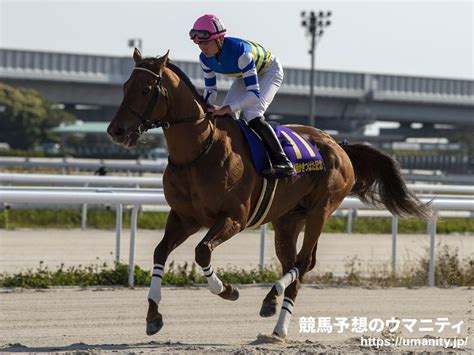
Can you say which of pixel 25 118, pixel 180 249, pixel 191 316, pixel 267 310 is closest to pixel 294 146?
pixel 267 310

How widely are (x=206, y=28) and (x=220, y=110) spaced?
1.55 ft

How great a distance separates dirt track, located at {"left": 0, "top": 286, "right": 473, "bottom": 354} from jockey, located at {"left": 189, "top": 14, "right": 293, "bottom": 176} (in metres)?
1.06

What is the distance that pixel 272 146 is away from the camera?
247 inches

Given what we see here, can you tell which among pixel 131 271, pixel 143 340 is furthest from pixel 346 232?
pixel 143 340

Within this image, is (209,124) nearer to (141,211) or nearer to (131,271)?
(131,271)

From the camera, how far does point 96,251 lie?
35.3 feet

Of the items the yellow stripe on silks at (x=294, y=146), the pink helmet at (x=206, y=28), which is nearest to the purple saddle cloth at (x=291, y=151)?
the yellow stripe on silks at (x=294, y=146)

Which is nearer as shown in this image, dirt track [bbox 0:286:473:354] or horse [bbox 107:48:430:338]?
horse [bbox 107:48:430:338]

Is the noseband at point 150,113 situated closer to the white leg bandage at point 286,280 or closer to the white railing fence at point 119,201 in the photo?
the white leg bandage at point 286,280

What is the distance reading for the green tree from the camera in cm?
5684

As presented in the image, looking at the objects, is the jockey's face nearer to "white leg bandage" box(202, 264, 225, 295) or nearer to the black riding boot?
the black riding boot

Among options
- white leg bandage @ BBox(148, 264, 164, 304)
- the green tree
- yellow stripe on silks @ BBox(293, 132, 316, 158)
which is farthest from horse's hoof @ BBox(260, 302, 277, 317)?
the green tree

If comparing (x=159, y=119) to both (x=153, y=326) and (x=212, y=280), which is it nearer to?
(x=212, y=280)

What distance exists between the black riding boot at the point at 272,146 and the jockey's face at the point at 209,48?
49cm
